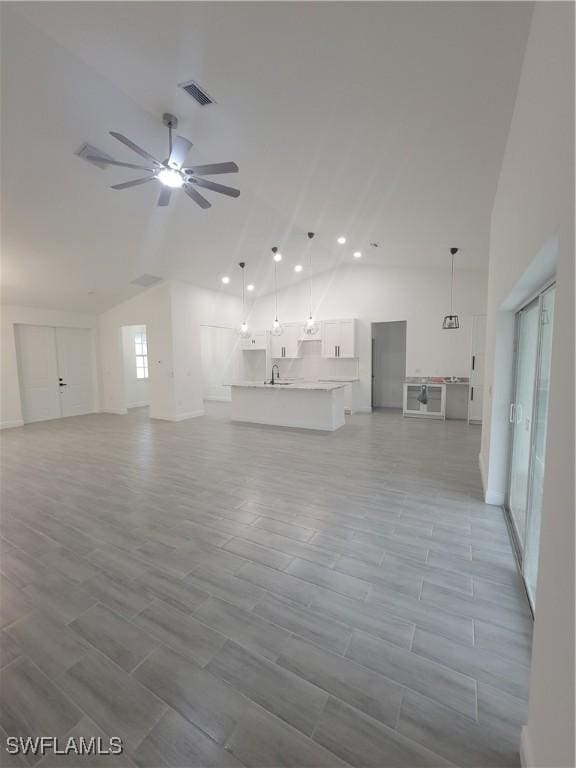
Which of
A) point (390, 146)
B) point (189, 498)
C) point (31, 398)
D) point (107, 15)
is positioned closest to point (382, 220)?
point (390, 146)

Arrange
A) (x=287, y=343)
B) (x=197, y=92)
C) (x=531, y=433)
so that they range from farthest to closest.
Answer: 1. (x=287, y=343)
2. (x=197, y=92)
3. (x=531, y=433)

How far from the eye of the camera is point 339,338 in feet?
27.5

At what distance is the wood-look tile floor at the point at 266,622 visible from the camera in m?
1.34

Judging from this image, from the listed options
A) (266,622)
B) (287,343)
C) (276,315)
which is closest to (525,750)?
(266,622)

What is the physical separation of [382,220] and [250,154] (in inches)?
89.0

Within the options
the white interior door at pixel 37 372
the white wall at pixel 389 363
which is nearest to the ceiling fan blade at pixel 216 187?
the white wall at pixel 389 363

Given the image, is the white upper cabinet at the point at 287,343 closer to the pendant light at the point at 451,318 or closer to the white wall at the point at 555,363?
the pendant light at the point at 451,318

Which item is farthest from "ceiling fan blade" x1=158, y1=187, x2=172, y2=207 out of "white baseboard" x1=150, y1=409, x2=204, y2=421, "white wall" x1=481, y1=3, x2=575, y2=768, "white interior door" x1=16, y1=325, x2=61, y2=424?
"white interior door" x1=16, y1=325, x2=61, y2=424

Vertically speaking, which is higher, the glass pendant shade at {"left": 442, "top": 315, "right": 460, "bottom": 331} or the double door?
the glass pendant shade at {"left": 442, "top": 315, "right": 460, "bottom": 331}

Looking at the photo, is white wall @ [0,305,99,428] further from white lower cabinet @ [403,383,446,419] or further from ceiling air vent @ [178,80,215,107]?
white lower cabinet @ [403,383,446,419]

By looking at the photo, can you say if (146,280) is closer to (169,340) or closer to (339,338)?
(169,340)

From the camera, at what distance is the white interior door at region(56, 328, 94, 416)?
8.37 m

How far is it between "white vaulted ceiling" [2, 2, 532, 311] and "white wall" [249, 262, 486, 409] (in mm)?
1925

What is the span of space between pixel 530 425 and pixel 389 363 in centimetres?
671
